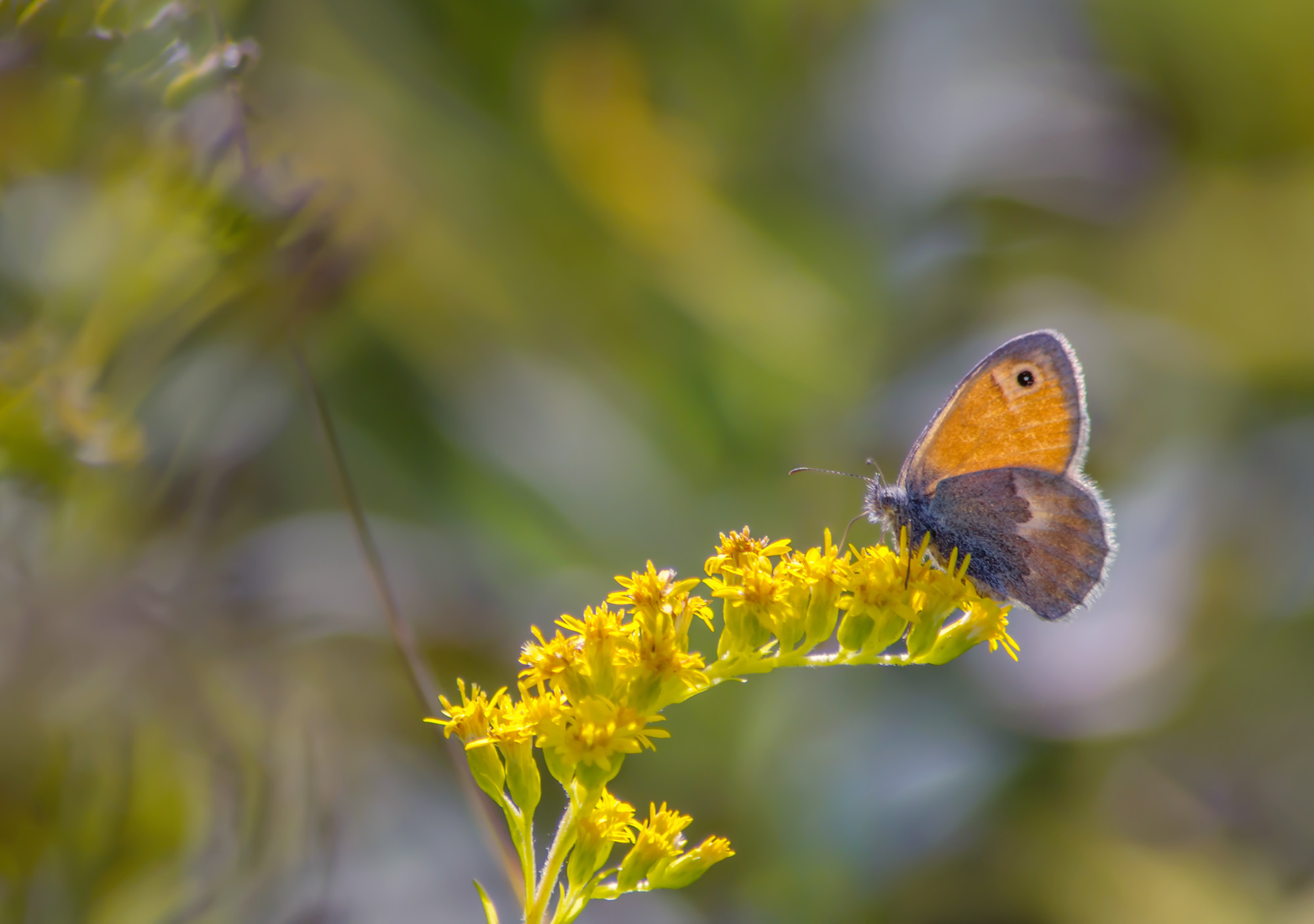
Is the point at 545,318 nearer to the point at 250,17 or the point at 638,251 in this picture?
the point at 638,251

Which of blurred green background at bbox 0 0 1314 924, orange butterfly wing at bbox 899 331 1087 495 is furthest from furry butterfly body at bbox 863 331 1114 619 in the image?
blurred green background at bbox 0 0 1314 924

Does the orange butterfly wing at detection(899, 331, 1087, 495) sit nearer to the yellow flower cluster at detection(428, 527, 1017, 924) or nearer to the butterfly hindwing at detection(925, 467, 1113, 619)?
the butterfly hindwing at detection(925, 467, 1113, 619)

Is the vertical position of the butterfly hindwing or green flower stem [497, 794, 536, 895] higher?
green flower stem [497, 794, 536, 895]

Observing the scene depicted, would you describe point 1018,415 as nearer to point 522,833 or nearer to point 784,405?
point 522,833

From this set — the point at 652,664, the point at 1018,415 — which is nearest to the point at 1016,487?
the point at 1018,415

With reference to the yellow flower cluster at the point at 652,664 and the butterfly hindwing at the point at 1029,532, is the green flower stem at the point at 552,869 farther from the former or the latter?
the butterfly hindwing at the point at 1029,532

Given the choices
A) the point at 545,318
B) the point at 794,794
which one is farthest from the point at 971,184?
the point at 794,794
